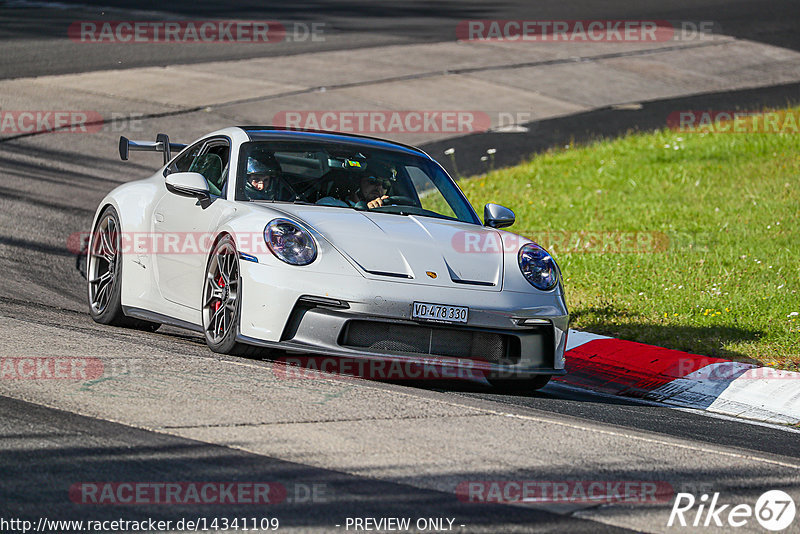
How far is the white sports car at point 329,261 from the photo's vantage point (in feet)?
21.4

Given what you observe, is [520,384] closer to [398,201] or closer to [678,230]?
[398,201]

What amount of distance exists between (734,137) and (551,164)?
10.0 ft

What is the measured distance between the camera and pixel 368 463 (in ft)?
15.6

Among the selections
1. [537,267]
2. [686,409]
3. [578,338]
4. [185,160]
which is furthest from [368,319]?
[578,338]

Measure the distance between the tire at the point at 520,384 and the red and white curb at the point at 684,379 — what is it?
1.07 meters

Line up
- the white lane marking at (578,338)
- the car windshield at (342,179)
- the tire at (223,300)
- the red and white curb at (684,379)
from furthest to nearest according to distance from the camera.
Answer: the white lane marking at (578,338), the red and white curb at (684,379), the car windshield at (342,179), the tire at (223,300)

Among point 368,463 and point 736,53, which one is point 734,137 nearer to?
point 736,53

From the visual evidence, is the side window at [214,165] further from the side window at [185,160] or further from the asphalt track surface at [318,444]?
the asphalt track surface at [318,444]

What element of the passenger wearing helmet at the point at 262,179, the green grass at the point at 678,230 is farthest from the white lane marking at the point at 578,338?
the passenger wearing helmet at the point at 262,179

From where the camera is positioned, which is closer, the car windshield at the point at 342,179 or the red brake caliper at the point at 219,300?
the red brake caliper at the point at 219,300

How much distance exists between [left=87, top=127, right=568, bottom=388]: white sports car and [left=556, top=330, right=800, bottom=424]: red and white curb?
1310 millimetres

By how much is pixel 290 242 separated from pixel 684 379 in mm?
3128

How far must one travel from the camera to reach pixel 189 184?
7.38 metres

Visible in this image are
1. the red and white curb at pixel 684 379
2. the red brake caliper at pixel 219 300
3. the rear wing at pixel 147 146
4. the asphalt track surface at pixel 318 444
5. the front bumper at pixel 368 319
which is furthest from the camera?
the rear wing at pixel 147 146
